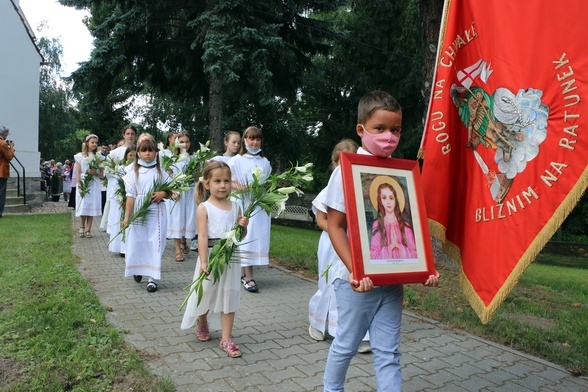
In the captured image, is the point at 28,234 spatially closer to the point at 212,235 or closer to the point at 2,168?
the point at 2,168

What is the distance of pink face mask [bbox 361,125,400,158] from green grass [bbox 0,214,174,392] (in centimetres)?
218

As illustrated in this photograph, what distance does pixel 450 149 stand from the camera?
141 inches

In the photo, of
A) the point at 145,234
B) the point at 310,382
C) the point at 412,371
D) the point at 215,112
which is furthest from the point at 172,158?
the point at 215,112

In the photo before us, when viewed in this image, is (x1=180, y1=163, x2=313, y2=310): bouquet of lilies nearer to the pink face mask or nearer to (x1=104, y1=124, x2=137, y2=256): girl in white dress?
the pink face mask

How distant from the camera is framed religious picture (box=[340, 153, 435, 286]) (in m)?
2.79

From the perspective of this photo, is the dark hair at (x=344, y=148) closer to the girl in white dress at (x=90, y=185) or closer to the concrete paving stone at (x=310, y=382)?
the concrete paving stone at (x=310, y=382)

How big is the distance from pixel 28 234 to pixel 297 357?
8886 millimetres

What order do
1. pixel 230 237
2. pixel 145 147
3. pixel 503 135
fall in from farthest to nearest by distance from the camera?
pixel 145 147
pixel 230 237
pixel 503 135

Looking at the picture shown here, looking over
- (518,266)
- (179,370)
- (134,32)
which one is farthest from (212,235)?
(134,32)

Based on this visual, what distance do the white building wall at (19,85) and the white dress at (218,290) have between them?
17.7 m

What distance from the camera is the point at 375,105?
3023mm

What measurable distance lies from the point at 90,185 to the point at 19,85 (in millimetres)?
11468

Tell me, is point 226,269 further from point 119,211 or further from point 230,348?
point 119,211

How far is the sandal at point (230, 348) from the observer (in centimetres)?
444
